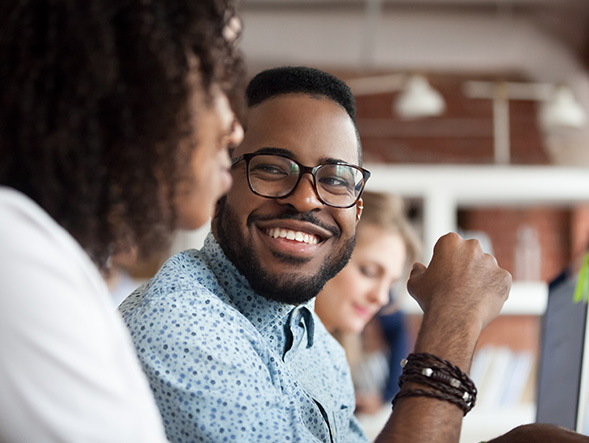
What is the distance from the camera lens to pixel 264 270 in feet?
3.85

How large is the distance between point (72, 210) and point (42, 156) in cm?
6

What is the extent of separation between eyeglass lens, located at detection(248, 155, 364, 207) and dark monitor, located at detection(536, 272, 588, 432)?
0.51m

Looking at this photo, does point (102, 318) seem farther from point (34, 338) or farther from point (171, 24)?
point (171, 24)

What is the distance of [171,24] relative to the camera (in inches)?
28.3

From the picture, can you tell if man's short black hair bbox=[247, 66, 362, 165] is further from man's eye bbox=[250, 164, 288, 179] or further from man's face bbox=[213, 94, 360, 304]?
man's eye bbox=[250, 164, 288, 179]

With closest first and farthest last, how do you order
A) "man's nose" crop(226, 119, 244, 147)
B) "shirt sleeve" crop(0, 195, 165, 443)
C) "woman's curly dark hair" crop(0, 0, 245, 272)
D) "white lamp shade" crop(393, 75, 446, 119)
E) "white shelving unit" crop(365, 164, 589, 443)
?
"shirt sleeve" crop(0, 195, 165, 443), "woman's curly dark hair" crop(0, 0, 245, 272), "man's nose" crop(226, 119, 244, 147), "white shelving unit" crop(365, 164, 589, 443), "white lamp shade" crop(393, 75, 446, 119)

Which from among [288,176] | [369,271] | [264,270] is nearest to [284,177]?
[288,176]

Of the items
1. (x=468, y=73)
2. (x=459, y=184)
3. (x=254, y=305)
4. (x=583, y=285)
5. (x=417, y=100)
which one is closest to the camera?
(x=254, y=305)

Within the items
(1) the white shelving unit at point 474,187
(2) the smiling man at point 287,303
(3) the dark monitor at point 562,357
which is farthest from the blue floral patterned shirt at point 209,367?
(1) the white shelving unit at point 474,187

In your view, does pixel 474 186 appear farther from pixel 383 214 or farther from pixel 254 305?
pixel 254 305

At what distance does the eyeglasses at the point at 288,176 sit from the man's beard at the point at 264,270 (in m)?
0.04

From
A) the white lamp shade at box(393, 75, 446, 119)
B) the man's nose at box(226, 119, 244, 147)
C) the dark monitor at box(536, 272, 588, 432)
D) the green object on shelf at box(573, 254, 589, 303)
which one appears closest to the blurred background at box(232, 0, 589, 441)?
the white lamp shade at box(393, 75, 446, 119)

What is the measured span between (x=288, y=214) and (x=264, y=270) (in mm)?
103

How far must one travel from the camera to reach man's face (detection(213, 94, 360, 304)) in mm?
1174
